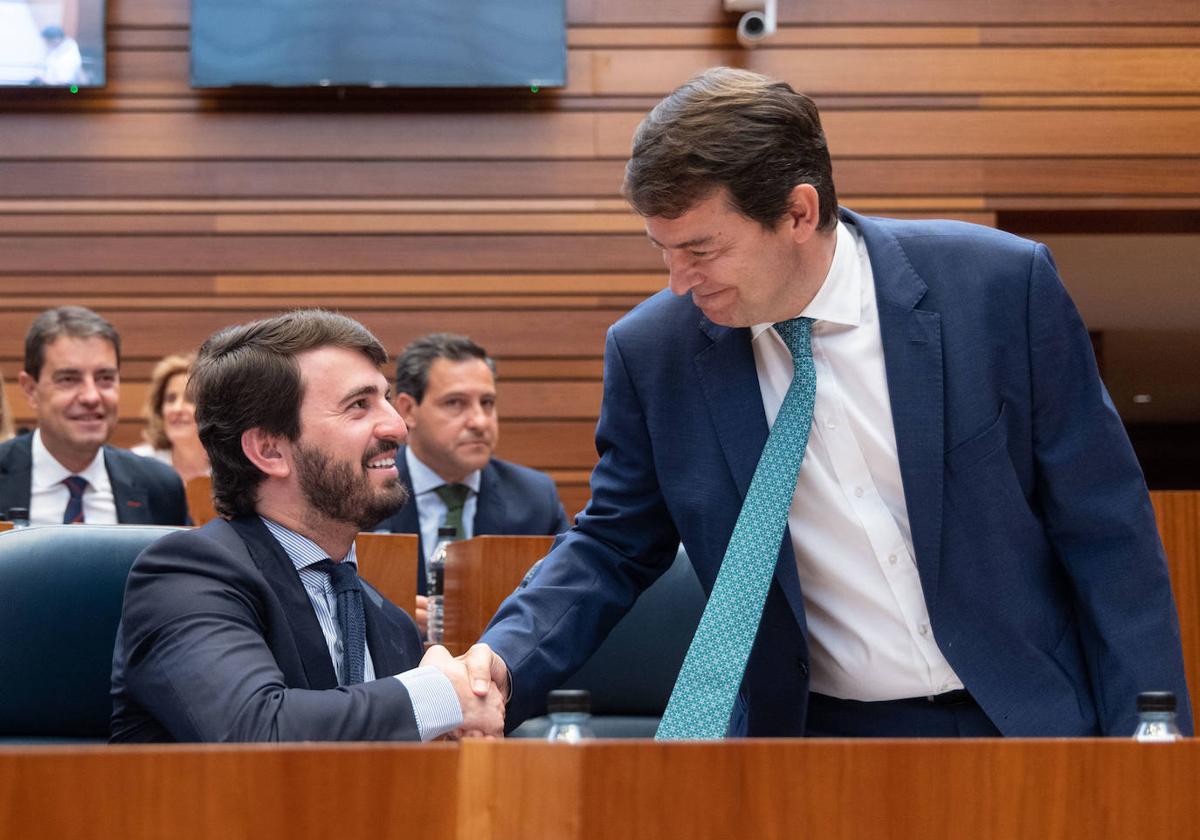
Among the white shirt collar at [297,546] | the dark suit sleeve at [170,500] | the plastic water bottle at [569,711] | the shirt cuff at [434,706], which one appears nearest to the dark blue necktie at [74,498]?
the dark suit sleeve at [170,500]

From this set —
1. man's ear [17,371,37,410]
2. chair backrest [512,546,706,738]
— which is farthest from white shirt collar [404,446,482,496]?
chair backrest [512,546,706,738]

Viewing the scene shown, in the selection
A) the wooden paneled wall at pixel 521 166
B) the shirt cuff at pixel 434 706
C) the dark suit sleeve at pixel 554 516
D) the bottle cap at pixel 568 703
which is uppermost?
the wooden paneled wall at pixel 521 166

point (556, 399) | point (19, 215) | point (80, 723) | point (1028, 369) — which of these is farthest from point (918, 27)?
point (80, 723)

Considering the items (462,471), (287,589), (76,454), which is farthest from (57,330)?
(287,589)

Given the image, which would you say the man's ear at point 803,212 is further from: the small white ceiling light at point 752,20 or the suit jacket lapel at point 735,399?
the small white ceiling light at point 752,20

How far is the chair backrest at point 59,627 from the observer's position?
193 centimetres

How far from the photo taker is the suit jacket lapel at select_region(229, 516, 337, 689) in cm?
184

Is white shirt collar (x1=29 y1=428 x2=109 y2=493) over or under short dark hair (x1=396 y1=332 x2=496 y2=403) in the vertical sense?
under

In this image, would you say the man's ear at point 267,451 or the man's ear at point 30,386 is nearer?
the man's ear at point 267,451

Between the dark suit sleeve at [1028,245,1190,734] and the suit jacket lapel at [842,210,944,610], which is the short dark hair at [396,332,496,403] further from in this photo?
the dark suit sleeve at [1028,245,1190,734]

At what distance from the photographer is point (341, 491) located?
6.66 ft

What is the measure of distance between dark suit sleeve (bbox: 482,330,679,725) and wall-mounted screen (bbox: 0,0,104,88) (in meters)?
4.47

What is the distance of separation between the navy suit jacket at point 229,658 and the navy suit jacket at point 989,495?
0.83 ft

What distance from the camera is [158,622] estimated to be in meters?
1.71
